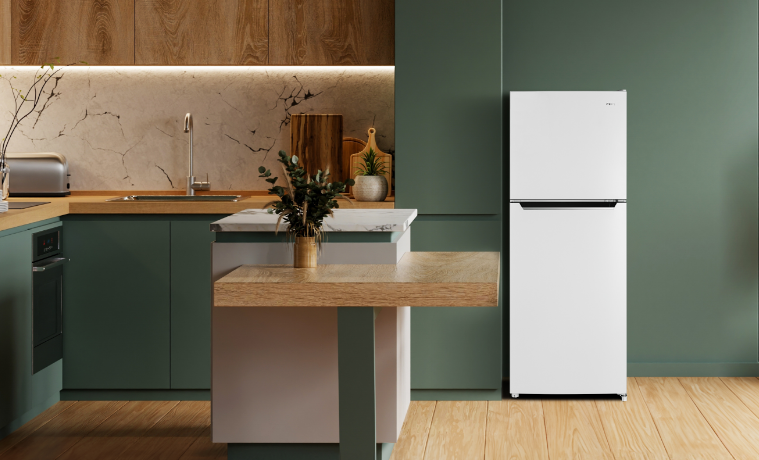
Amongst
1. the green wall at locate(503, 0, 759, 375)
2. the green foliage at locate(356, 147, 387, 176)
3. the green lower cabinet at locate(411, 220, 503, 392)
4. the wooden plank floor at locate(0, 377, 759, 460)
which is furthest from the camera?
the green wall at locate(503, 0, 759, 375)

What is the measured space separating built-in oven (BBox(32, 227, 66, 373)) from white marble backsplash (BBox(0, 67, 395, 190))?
0.88 m

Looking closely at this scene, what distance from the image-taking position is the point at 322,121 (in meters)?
4.02

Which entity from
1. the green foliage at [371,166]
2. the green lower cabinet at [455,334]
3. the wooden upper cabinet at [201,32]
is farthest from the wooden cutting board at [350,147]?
the green lower cabinet at [455,334]

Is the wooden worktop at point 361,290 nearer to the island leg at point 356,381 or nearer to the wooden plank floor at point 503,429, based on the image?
the island leg at point 356,381

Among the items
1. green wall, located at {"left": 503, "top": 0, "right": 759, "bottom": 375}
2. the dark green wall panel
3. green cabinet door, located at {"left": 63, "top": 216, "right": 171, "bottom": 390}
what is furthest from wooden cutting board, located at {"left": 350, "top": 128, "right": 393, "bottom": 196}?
green cabinet door, located at {"left": 63, "top": 216, "right": 171, "bottom": 390}

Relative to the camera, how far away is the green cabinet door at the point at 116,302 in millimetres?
3447

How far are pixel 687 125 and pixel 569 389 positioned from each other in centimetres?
148

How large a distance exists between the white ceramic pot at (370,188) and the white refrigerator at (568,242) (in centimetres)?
62

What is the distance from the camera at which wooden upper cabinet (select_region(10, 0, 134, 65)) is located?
383 cm

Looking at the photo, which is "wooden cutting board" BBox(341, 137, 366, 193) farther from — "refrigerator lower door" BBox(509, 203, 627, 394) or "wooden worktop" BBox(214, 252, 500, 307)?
"wooden worktop" BBox(214, 252, 500, 307)

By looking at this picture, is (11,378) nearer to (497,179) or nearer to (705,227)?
(497,179)

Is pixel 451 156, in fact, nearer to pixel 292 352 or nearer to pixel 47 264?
pixel 292 352

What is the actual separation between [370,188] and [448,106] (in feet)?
1.74

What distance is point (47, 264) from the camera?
329 centimetres
